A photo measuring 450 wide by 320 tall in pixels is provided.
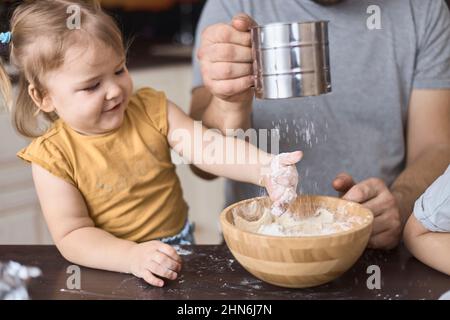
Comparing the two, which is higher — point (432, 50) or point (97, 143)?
point (432, 50)

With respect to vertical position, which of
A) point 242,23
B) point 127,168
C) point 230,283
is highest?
point 242,23

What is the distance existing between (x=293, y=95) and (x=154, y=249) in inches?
11.6

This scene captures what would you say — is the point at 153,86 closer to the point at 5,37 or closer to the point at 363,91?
the point at 363,91

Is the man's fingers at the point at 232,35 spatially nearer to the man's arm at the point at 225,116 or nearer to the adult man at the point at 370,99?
the man's arm at the point at 225,116

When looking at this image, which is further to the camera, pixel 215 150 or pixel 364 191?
pixel 215 150

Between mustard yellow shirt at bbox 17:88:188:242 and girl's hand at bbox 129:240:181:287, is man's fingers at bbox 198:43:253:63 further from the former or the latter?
girl's hand at bbox 129:240:181:287

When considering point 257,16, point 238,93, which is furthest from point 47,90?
point 257,16

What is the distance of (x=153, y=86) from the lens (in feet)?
8.14

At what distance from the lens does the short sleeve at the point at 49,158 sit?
986 millimetres

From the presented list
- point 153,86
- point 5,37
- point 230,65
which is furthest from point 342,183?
point 153,86

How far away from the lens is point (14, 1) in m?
1.03

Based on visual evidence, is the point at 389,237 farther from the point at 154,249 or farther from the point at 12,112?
the point at 12,112

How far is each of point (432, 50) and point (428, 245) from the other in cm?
61

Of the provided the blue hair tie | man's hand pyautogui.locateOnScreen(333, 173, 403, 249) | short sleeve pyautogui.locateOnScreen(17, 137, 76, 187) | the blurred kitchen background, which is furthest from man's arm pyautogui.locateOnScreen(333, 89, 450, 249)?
the blurred kitchen background
